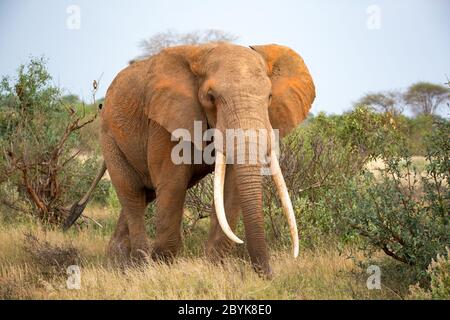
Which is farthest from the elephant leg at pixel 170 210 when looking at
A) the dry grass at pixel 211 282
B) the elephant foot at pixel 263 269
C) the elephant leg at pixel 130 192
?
the elephant foot at pixel 263 269

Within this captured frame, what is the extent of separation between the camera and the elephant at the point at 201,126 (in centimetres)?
632

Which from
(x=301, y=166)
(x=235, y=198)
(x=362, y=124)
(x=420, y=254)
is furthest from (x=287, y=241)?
(x=362, y=124)

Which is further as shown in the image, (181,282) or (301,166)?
(301,166)

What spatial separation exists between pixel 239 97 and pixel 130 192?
2.80m

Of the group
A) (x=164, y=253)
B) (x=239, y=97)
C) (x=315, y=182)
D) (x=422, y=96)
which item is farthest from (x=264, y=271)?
(x=422, y=96)

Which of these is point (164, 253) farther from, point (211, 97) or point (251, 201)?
point (211, 97)

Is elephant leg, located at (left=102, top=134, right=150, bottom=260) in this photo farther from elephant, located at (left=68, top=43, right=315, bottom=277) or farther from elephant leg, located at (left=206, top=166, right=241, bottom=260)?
elephant leg, located at (left=206, top=166, right=241, bottom=260)

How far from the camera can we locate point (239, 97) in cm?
633

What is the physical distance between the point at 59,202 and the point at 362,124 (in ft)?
18.3

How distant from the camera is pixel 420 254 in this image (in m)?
6.64

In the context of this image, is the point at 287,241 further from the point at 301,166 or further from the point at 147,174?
the point at 147,174

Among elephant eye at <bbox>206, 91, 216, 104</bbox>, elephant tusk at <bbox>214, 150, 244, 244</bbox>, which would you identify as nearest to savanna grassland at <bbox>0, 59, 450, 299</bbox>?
elephant tusk at <bbox>214, 150, 244, 244</bbox>

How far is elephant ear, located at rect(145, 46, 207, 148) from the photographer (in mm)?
6961

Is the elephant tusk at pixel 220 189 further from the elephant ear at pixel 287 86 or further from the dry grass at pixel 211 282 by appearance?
the elephant ear at pixel 287 86
